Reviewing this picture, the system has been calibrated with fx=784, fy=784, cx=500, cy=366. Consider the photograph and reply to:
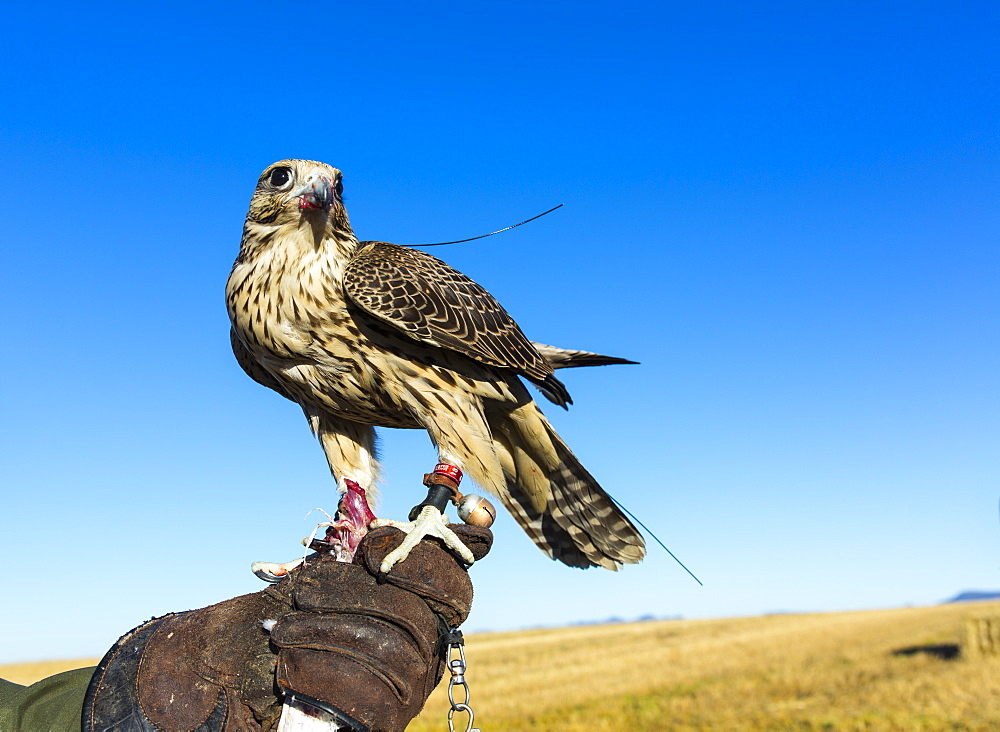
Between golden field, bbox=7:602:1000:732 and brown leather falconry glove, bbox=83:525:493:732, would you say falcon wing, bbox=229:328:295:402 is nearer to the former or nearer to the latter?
brown leather falconry glove, bbox=83:525:493:732

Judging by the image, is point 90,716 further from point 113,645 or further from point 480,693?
point 480,693

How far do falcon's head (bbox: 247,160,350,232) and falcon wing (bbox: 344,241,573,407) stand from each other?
0.93ft

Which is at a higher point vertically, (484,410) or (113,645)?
(484,410)

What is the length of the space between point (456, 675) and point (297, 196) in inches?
93.1

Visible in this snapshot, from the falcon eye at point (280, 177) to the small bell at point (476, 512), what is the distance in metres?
1.87

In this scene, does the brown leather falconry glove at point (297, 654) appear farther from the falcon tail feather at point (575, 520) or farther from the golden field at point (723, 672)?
the golden field at point (723, 672)

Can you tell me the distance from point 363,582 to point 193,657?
554mm

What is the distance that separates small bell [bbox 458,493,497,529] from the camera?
2953mm

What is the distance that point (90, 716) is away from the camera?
2.24 meters

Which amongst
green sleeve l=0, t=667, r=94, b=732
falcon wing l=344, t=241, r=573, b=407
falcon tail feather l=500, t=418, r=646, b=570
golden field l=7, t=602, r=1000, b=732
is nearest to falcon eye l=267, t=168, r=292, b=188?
falcon wing l=344, t=241, r=573, b=407

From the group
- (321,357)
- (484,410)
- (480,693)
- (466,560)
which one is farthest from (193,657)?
(480,693)

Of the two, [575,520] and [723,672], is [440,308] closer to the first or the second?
[575,520]

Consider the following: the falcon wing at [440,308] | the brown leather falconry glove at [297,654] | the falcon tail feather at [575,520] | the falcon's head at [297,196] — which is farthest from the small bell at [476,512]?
the falcon's head at [297,196]

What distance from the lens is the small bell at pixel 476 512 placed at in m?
2.95
